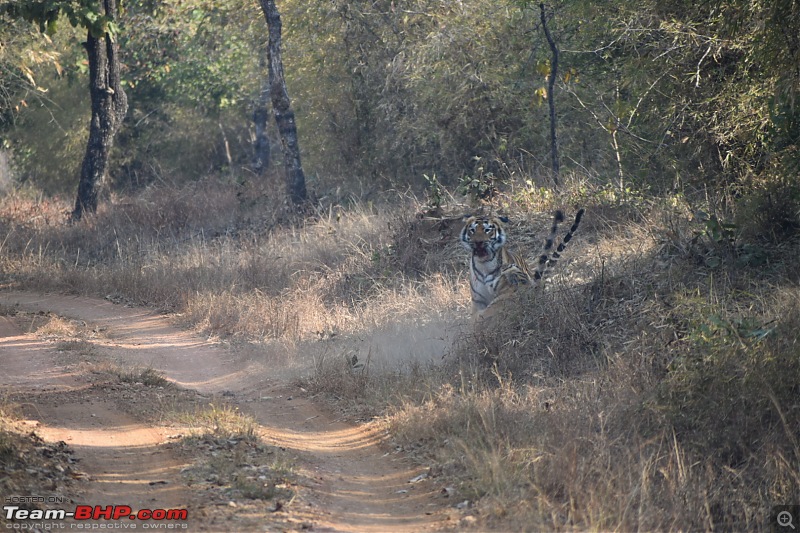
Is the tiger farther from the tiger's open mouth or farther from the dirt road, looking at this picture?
the dirt road

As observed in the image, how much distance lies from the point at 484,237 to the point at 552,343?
185 cm

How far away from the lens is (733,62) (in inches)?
384

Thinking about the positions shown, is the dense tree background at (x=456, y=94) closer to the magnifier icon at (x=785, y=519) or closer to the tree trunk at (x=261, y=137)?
the tree trunk at (x=261, y=137)

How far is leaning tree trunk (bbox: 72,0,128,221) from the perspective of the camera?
18.2m

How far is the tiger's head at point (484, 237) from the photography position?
909cm

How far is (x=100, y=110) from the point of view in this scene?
723 inches

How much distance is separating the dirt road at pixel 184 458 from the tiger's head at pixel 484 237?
8.01 feet

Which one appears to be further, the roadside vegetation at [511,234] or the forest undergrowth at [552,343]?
the roadside vegetation at [511,234]

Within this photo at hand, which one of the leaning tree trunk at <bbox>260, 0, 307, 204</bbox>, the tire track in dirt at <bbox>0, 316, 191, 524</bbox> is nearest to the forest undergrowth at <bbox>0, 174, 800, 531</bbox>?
the tire track in dirt at <bbox>0, 316, 191, 524</bbox>

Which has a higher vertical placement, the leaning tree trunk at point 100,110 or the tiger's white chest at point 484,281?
the leaning tree trunk at point 100,110

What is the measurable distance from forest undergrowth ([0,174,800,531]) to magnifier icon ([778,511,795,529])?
0.28 feet

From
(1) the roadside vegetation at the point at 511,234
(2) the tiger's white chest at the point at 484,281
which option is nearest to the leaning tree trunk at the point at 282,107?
(1) the roadside vegetation at the point at 511,234

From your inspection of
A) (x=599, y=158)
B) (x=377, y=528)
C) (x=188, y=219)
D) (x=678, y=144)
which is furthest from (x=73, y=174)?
(x=377, y=528)

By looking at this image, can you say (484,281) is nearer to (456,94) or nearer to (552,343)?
(552,343)
